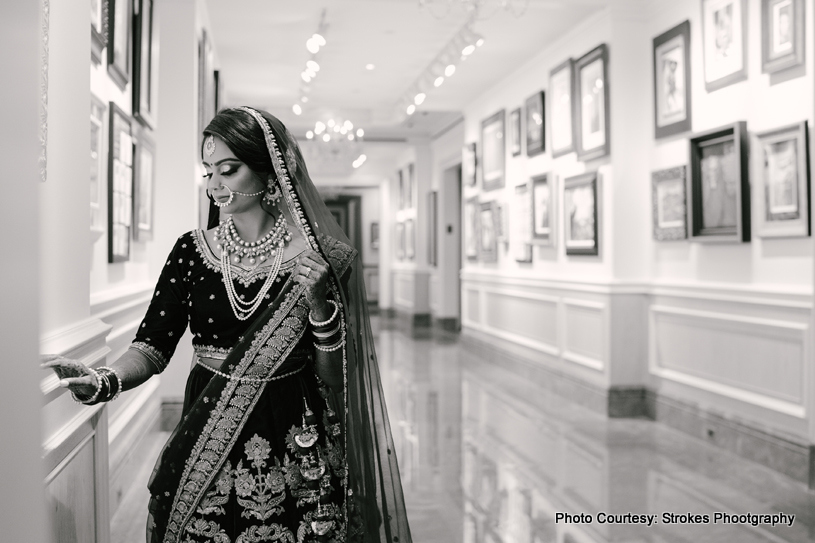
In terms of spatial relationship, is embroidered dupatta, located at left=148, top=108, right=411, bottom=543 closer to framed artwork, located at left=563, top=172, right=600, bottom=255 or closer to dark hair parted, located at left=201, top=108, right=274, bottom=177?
dark hair parted, located at left=201, top=108, right=274, bottom=177

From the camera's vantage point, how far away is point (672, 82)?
6230 millimetres

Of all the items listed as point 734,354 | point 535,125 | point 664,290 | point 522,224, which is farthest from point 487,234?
point 734,354

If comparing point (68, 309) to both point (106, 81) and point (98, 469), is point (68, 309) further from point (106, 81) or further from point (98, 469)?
point (106, 81)

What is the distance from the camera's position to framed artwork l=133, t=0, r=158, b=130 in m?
4.53

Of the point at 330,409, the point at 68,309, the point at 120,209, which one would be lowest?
the point at 330,409

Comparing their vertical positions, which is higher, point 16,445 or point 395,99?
point 395,99

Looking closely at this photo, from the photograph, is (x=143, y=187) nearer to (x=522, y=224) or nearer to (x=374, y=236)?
(x=522, y=224)

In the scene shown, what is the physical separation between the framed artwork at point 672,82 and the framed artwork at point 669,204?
Answer: 13.3 inches

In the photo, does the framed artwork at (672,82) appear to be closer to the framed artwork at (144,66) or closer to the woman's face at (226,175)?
the framed artwork at (144,66)

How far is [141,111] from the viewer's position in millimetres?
4695

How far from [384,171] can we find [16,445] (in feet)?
58.1

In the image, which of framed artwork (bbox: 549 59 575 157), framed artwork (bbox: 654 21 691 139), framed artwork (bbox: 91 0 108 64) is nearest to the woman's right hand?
framed artwork (bbox: 91 0 108 64)

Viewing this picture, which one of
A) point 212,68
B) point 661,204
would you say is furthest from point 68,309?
point 212,68

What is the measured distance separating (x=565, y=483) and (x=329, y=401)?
3.04 m
